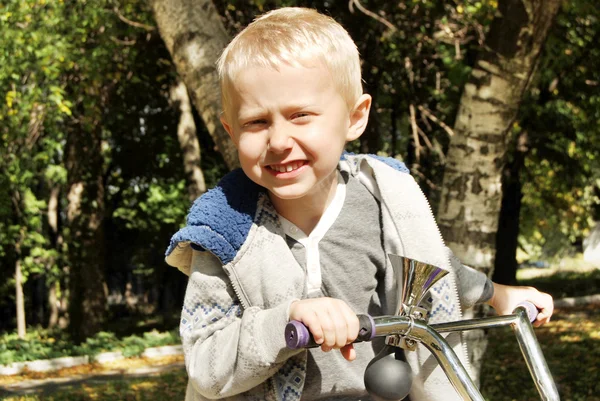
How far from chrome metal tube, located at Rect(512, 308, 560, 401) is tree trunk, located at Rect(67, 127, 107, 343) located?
1608 centimetres

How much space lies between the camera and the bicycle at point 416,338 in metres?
1.57

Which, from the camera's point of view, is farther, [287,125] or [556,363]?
[556,363]

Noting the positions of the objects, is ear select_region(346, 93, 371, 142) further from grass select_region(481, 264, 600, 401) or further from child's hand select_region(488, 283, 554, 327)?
grass select_region(481, 264, 600, 401)

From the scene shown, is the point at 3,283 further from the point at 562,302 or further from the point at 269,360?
the point at 269,360

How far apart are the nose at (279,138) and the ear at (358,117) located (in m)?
0.26

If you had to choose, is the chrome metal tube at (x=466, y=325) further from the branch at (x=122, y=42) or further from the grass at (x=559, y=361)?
the branch at (x=122, y=42)

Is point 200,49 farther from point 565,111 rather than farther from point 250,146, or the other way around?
point 565,111

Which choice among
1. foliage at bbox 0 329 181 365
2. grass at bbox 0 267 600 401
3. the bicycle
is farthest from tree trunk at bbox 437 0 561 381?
foliage at bbox 0 329 181 365

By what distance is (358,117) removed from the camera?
85.0 inches

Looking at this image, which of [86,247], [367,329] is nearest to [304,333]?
[367,329]

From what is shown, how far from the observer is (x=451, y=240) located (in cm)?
440

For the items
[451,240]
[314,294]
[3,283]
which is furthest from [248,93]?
[3,283]

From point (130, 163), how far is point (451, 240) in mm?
16412

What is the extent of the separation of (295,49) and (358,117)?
33 centimetres
